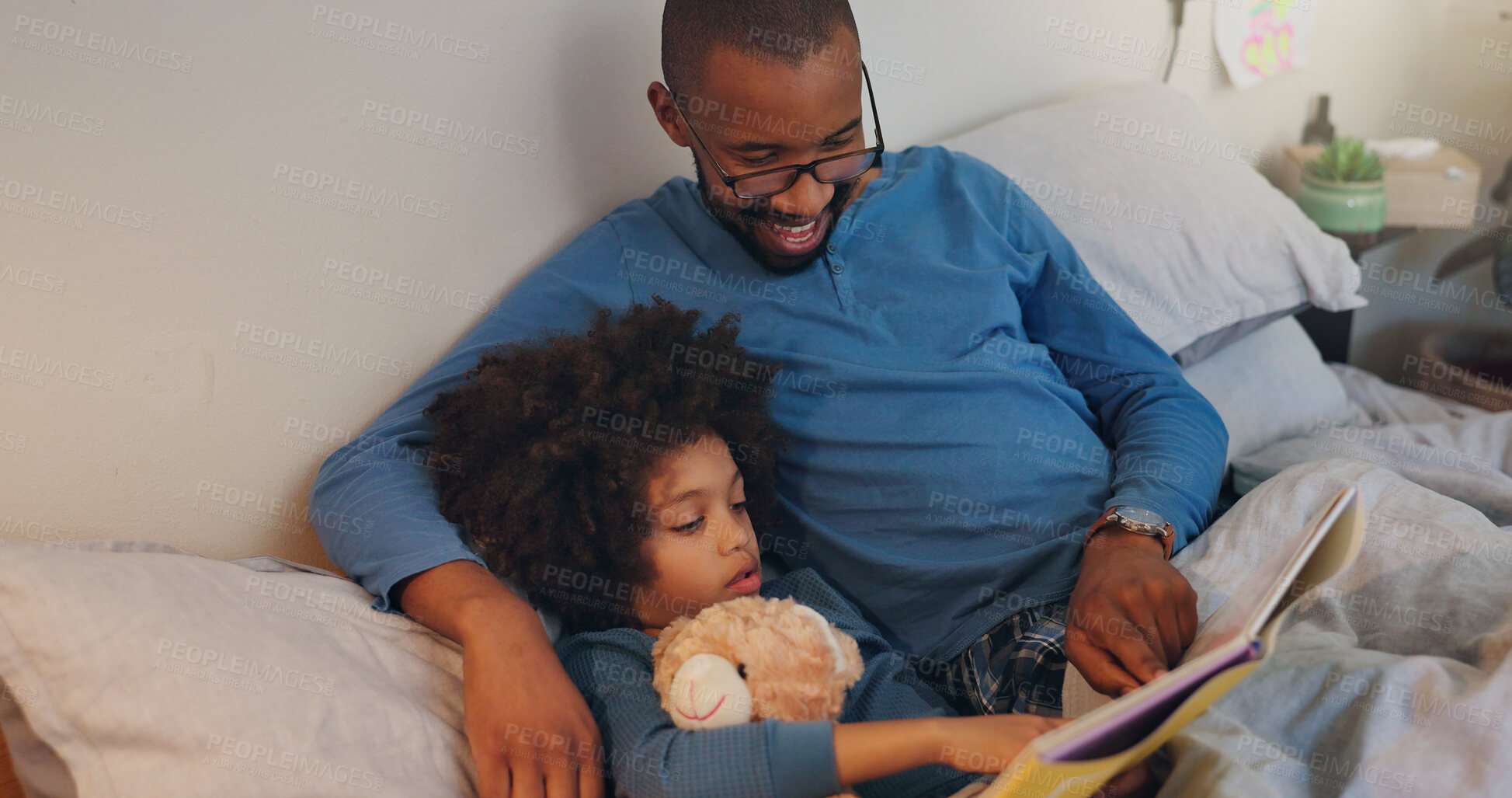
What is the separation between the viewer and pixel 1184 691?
0.63 m

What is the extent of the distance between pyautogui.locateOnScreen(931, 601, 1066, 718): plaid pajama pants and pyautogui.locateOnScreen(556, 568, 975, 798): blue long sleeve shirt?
44 mm

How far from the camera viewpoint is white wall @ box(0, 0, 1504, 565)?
934 millimetres

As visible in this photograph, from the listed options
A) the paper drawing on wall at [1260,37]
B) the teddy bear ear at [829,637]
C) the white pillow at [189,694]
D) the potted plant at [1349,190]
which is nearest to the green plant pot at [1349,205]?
the potted plant at [1349,190]

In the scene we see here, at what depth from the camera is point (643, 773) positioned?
797mm

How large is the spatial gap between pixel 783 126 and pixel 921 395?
1.19 ft

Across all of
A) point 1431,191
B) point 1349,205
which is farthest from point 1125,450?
point 1431,191

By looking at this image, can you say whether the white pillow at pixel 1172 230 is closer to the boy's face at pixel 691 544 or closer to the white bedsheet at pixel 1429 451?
the white bedsheet at pixel 1429 451

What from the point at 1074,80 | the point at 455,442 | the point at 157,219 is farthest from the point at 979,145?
the point at 157,219

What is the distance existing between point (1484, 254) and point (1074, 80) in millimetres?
1220

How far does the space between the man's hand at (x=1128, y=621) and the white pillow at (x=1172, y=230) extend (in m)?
0.69

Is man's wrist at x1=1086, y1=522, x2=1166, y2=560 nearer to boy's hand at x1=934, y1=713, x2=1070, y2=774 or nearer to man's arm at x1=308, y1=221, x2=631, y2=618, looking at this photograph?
boy's hand at x1=934, y1=713, x2=1070, y2=774

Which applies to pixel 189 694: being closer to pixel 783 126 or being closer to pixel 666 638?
pixel 666 638

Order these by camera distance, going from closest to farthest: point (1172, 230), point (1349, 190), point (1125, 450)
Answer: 1. point (1125, 450)
2. point (1172, 230)
3. point (1349, 190)

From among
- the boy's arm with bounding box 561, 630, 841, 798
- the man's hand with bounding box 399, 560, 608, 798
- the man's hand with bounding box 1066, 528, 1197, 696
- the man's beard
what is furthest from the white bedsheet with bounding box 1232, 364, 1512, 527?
the man's hand with bounding box 399, 560, 608, 798
